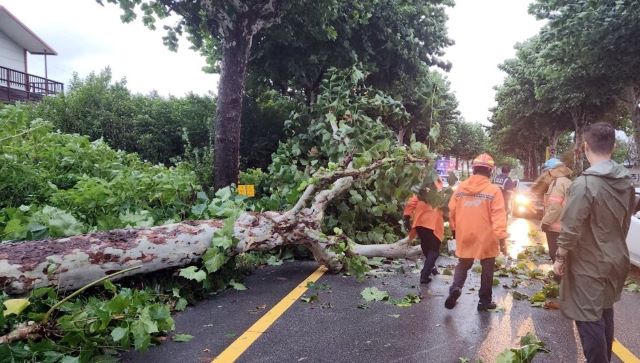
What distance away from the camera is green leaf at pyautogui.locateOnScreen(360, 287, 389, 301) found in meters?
5.54

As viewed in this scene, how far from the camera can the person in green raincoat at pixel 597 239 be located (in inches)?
125

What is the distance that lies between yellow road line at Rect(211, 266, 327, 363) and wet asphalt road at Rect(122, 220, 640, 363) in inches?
2.4

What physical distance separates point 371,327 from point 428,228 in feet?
7.58

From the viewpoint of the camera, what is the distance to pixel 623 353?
159 inches

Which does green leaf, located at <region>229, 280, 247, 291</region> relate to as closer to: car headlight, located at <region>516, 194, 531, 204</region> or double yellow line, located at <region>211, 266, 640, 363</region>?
double yellow line, located at <region>211, 266, 640, 363</region>

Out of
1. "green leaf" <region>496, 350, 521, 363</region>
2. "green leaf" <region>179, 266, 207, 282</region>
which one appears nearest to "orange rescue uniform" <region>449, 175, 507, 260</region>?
"green leaf" <region>496, 350, 521, 363</region>

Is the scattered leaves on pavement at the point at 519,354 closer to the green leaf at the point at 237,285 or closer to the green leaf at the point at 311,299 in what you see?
the green leaf at the point at 311,299

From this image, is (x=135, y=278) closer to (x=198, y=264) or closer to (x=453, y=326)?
(x=198, y=264)

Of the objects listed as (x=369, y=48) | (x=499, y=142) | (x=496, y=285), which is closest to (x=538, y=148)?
(x=499, y=142)

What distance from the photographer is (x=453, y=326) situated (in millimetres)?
4664

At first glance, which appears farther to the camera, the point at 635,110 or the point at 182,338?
the point at 635,110

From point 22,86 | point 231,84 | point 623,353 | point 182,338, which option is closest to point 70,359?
point 182,338

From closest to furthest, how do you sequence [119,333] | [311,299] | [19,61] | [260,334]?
[119,333] < [260,334] < [311,299] < [19,61]

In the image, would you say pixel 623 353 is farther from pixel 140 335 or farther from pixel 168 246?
pixel 168 246
